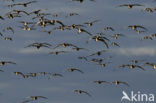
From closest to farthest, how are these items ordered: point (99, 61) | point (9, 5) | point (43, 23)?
point (43, 23) → point (9, 5) → point (99, 61)

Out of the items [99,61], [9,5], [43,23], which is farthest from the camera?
[99,61]

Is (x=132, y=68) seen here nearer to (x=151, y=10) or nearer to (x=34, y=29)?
(x=151, y=10)

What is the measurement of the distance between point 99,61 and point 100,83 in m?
8.81

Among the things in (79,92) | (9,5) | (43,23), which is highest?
(9,5)

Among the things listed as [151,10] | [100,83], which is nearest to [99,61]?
[100,83]

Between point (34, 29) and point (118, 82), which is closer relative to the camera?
point (34, 29)

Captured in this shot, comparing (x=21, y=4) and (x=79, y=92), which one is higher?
(x=21, y=4)

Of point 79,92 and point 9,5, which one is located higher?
point 9,5

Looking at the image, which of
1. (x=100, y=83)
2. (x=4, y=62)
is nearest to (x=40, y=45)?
(x=4, y=62)

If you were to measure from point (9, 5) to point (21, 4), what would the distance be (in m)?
4.04

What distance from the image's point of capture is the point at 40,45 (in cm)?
9806

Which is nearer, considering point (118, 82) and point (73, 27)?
point (73, 27)

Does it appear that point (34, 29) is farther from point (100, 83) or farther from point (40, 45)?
point (100, 83)

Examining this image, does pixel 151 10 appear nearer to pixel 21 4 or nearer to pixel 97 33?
pixel 97 33
